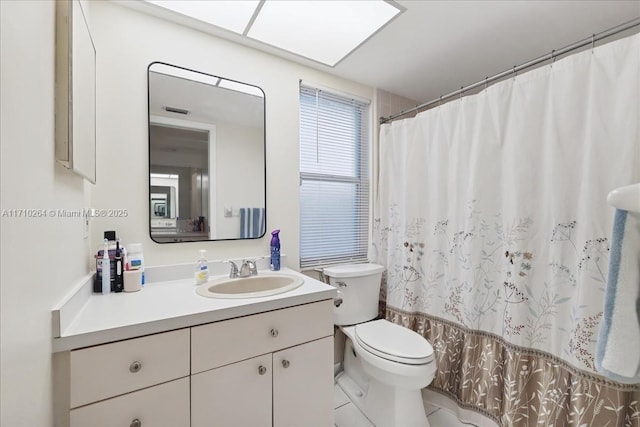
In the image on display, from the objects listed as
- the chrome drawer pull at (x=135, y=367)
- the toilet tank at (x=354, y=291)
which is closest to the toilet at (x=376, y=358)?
the toilet tank at (x=354, y=291)

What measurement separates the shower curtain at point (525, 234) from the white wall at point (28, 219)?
172cm

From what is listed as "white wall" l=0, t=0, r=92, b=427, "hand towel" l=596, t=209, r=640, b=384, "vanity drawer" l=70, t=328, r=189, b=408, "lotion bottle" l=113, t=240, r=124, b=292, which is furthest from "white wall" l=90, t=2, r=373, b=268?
"hand towel" l=596, t=209, r=640, b=384

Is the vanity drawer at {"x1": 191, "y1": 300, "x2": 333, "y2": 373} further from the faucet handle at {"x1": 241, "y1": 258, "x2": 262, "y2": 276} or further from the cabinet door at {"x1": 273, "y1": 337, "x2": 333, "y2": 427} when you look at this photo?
the faucet handle at {"x1": 241, "y1": 258, "x2": 262, "y2": 276}

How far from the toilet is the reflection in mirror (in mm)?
740

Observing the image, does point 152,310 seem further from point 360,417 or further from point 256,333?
point 360,417

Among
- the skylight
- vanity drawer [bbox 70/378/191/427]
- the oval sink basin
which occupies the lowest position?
vanity drawer [bbox 70/378/191/427]

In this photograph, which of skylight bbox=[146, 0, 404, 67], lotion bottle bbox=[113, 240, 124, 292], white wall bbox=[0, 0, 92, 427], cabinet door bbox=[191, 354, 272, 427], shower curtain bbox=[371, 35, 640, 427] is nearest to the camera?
white wall bbox=[0, 0, 92, 427]

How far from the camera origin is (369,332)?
156 centimetres

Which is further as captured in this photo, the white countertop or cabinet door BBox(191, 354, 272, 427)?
cabinet door BBox(191, 354, 272, 427)

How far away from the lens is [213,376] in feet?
3.15

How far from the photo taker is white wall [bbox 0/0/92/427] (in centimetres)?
50

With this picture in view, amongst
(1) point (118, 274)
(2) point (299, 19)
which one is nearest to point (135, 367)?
(1) point (118, 274)

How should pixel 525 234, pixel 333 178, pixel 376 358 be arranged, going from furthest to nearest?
pixel 333 178
pixel 376 358
pixel 525 234

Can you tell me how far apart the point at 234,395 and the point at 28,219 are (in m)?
0.85
